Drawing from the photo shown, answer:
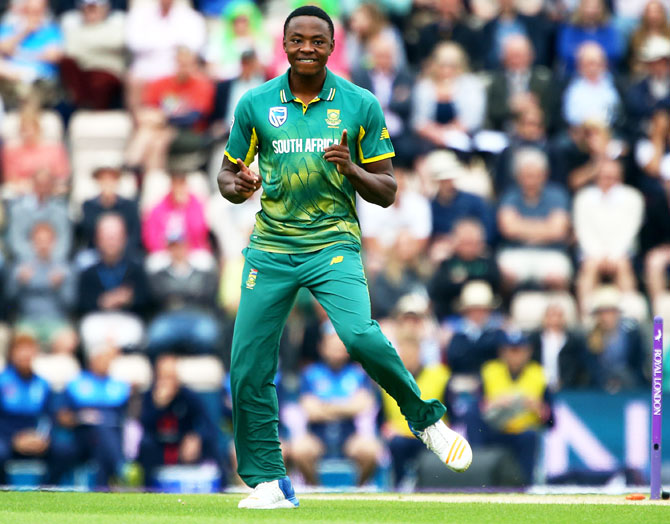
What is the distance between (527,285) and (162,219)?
3.71 metres

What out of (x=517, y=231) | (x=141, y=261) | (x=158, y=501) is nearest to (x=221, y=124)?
(x=141, y=261)

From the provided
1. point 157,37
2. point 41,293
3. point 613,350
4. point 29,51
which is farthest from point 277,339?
point 29,51

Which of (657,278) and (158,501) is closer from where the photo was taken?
(158,501)

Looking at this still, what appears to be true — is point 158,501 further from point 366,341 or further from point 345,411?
point 345,411

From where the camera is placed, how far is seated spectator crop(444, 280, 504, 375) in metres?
13.0

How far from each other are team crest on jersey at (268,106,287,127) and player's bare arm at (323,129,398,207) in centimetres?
33

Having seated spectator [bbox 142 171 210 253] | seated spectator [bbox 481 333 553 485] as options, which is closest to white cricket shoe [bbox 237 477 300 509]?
seated spectator [bbox 481 333 553 485]

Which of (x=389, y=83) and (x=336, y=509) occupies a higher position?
(x=389, y=83)

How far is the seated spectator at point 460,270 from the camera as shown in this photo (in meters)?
14.0

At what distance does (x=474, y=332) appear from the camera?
13.4 meters

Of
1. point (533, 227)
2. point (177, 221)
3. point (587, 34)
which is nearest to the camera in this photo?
point (533, 227)

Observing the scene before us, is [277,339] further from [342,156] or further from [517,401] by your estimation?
[517,401]

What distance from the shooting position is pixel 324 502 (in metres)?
8.91

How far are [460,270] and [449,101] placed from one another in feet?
7.85
